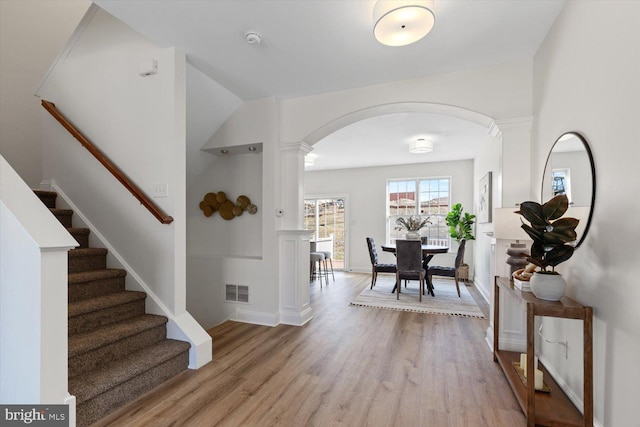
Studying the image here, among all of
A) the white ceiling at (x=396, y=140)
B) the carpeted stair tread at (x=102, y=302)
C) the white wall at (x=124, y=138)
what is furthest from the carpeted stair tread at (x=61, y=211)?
the white ceiling at (x=396, y=140)

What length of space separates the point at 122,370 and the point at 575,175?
3205 millimetres

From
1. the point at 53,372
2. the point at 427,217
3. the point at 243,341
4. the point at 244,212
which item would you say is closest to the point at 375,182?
the point at 427,217

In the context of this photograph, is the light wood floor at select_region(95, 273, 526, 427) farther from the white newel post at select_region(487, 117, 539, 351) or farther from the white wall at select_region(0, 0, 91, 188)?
the white wall at select_region(0, 0, 91, 188)

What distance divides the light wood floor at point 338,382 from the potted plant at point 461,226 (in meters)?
2.96

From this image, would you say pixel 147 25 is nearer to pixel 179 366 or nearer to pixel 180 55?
pixel 180 55

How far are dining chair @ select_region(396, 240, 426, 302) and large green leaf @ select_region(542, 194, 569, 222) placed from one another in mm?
2864

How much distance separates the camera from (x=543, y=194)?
2320 millimetres

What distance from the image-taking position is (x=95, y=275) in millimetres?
2398

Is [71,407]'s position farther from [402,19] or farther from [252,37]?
[402,19]

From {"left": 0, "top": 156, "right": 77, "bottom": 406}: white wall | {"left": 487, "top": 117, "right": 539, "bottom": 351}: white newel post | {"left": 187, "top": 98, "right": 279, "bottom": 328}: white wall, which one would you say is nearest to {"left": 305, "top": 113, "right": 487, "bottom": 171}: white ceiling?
{"left": 487, "top": 117, "right": 539, "bottom": 351}: white newel post

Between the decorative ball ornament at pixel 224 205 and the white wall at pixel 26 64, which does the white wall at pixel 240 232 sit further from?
the white wall at pixel 26 64

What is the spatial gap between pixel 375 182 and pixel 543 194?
527cm

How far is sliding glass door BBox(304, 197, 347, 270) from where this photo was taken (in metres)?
7.91

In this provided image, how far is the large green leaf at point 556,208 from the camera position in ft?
5.48
